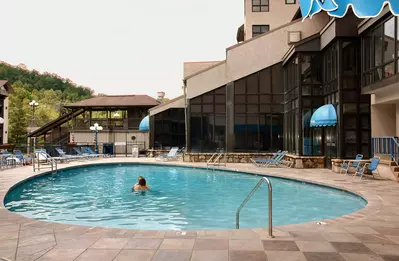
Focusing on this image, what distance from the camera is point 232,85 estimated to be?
2388 cm

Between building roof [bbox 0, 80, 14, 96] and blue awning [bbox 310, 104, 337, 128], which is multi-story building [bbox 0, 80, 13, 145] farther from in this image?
blue awning [bbox 310, 104, 337, 128]

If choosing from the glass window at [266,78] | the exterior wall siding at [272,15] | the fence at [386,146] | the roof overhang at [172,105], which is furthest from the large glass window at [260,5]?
the fence at [386,146]

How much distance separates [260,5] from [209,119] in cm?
1034

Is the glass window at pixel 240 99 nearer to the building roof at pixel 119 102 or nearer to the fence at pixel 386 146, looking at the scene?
the fence at pixel 386 146

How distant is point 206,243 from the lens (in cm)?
543

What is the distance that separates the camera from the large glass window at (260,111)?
23.6m

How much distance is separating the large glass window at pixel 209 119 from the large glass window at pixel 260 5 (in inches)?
309

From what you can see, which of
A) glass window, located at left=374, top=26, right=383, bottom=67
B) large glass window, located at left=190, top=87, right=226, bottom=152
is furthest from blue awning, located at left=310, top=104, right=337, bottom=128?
large glass window, located at left=190, top=87, right=226, bottom=152

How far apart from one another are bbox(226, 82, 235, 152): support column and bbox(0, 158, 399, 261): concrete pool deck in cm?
1677

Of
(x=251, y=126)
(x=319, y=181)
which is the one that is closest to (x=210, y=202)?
(x=319, y=181)

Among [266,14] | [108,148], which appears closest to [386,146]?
[266,14]

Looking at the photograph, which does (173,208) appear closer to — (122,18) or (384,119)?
(122,18)

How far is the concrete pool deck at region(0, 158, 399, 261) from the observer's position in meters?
4.83

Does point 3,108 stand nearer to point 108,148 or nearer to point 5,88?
point 5,88
